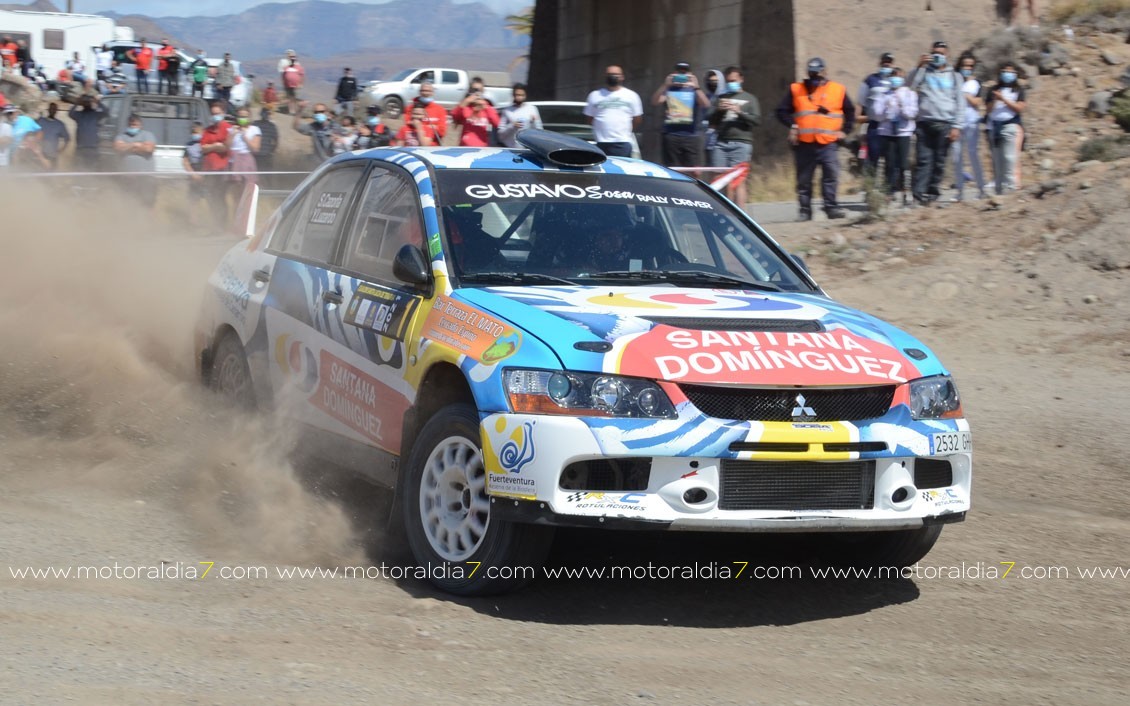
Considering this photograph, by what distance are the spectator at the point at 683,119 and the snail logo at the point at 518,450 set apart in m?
11.5

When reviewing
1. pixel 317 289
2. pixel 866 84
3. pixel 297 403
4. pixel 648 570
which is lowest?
pixel 648 570

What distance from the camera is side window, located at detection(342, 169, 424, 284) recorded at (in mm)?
5914

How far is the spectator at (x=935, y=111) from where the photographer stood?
15211 mm

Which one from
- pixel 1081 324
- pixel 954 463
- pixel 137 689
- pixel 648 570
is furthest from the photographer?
pixel 1081 324

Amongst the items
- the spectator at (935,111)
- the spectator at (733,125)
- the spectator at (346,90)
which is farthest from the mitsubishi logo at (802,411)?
the spectator at (346,90)

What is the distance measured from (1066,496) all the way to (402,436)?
3710 millimetres

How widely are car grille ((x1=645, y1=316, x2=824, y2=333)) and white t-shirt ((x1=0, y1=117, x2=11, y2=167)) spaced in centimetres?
1532

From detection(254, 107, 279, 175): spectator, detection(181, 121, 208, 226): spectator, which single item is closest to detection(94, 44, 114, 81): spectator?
detection(254, 107, 279, 175): spectator

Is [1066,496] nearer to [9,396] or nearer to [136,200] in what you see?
[9,396]

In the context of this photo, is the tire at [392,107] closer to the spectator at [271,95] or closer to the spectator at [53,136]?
the spectator at [271,95]

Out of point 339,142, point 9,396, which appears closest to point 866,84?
point 339,142

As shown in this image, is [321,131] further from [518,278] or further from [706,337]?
[706,337]

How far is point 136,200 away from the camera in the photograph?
54.2ft

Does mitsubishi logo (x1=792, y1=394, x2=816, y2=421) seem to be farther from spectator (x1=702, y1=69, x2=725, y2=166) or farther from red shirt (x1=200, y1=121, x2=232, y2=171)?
red shirt (x1=200, y1=121, x2=232, y2=171)
